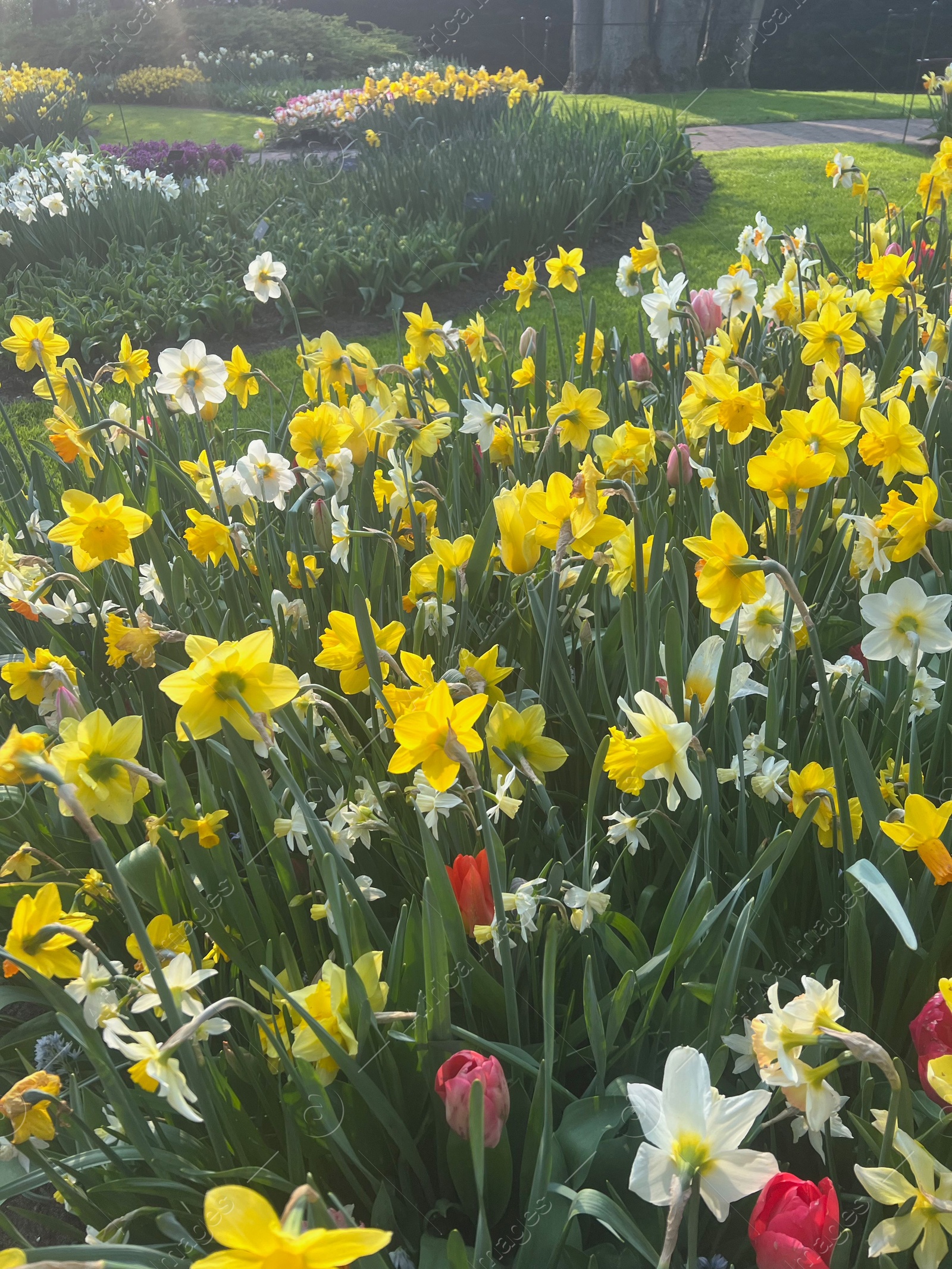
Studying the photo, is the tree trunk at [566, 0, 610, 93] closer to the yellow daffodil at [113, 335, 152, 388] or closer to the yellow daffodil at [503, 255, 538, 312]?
the yellow daffodil at [503, 255, 538, 312]

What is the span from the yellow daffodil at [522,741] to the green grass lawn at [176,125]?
44.2 feet

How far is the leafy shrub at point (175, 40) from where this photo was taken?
18109mm

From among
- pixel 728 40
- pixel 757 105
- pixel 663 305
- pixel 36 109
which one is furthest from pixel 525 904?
pixel 728 40

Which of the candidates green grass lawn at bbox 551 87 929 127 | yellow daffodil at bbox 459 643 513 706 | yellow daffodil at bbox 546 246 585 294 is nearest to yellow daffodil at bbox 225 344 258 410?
yellow daffodil at bbox 546 246 585 294

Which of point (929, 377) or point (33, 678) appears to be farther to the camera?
point (929, 377)

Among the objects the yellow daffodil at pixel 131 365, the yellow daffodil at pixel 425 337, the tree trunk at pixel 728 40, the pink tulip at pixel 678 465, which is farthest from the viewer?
the tree trunk at pixel 728 40

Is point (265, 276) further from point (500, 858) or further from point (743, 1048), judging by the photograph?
point (743, 1048)

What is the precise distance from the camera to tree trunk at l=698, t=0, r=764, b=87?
1304 cm

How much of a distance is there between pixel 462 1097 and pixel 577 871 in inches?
17.4

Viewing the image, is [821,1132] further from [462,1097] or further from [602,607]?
[602,607]

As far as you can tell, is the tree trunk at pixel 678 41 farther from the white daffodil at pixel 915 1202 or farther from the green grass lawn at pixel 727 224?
the white daffodil at pixel 915 1202

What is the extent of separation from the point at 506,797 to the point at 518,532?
39cm

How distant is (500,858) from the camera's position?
1.07 m

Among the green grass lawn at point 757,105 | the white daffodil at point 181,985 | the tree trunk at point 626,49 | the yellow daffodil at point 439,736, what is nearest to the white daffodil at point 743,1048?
the yellow daffodil at point 439,736
